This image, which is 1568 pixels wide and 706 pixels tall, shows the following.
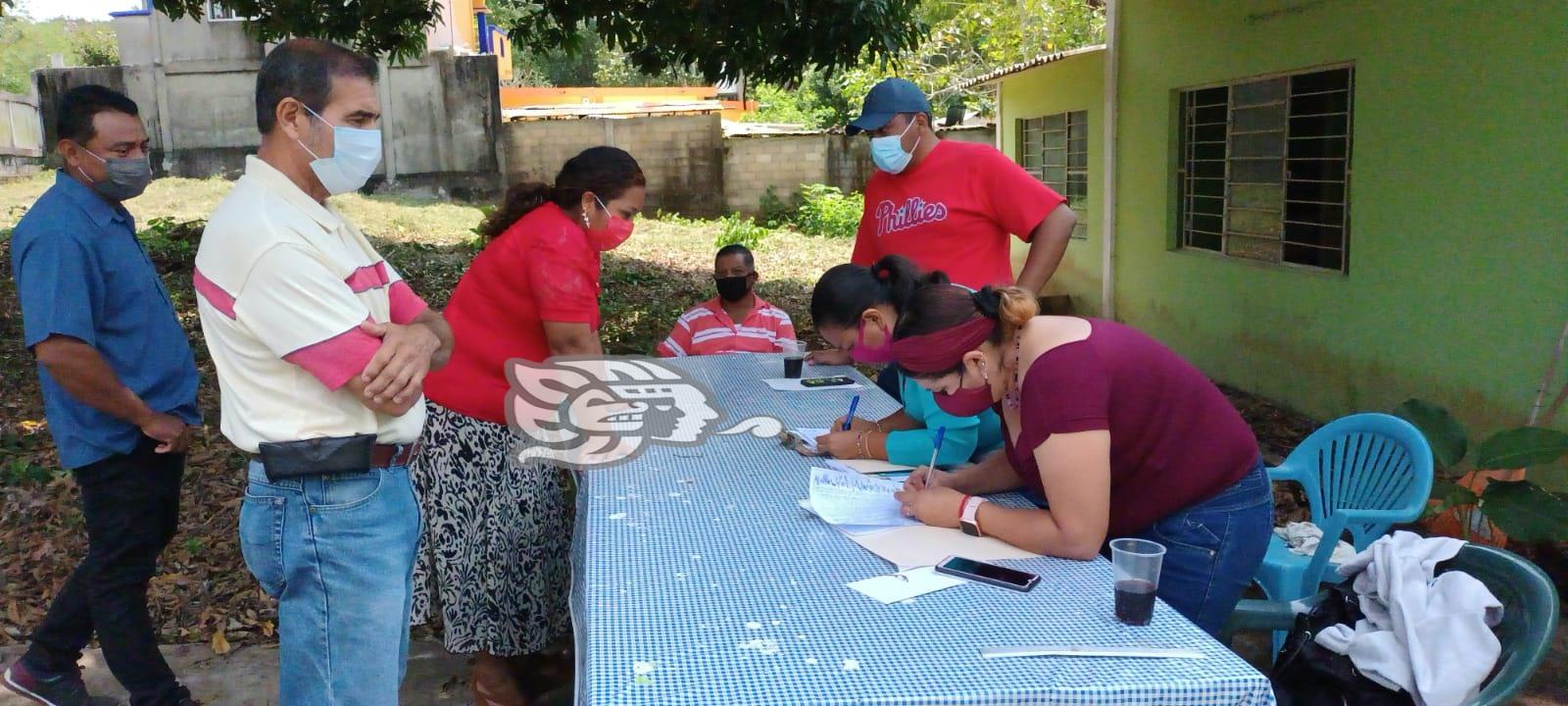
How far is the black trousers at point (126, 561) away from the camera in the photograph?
2.73 metres

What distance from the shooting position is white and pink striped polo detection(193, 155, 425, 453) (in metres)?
1.79

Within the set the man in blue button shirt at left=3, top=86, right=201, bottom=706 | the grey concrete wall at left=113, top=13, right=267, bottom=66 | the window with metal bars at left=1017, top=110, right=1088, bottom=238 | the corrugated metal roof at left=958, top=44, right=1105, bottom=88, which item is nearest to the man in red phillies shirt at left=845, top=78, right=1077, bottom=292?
the man in blue button shirt at left=3, top=86, right=201, bottom=706

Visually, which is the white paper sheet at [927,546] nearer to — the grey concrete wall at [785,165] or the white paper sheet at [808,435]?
the white paper sheet at [808,435]

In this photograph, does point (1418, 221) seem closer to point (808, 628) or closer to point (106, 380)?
point (808, 628)

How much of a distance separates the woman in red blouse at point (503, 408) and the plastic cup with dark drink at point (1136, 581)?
1558mm

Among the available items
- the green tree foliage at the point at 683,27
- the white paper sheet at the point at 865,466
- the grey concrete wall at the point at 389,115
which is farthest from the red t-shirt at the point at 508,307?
the grey concrete wall at the point at 389,115

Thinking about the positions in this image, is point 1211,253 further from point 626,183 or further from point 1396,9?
point 626,183

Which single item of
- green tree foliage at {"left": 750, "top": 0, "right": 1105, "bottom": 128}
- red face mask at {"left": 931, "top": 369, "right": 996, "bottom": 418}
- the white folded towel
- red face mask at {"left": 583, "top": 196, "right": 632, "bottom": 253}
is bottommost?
the white folded towel

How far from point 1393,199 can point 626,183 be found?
393cm

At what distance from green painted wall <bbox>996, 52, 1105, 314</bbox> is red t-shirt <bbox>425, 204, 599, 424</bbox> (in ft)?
20.3

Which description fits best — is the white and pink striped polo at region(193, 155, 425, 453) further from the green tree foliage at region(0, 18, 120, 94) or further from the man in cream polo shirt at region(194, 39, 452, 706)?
the green tree foliage at region(0, 18, 120, 94)

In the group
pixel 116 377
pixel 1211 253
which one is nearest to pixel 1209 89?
pixel 1211 253

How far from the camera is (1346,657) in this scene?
203cm

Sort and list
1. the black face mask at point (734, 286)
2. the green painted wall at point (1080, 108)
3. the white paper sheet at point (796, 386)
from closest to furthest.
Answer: the white paper sheet at point (796, 386) → the black face mask at point (734, 286) → the green painted wall at point (1080, 108)
